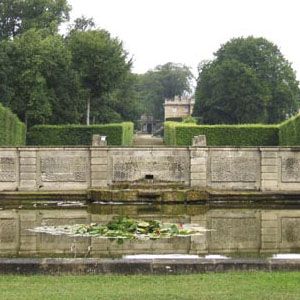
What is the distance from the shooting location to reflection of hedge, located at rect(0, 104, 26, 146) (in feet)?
109

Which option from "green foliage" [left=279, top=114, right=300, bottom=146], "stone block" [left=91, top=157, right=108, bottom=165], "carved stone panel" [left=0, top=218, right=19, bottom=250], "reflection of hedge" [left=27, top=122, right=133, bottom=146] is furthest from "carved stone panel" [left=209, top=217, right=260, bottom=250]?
"reflection of hedge" [left=27, top=122, right=133, bottom=146]

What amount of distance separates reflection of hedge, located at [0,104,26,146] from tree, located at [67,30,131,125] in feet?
35.9

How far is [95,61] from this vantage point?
50.2 m

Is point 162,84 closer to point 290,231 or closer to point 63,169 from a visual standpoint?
point 63,169

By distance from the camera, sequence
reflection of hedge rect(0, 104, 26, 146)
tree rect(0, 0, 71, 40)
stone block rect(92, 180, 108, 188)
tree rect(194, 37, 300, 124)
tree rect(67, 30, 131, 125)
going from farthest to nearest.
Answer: tree rect(194, 37, 300, 124) → tree rect(0, 0, 71, 40) → tree rect(67, 30, 131, 125) → reflection of hedge rect(0, 104, 26, 146) → stone block rect(92, 180, 108, 188)

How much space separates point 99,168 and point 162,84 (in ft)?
324

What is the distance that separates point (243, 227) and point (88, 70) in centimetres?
3553

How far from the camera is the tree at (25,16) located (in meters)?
55.3

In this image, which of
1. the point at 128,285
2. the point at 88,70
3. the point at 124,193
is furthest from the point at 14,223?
the point at 88,70

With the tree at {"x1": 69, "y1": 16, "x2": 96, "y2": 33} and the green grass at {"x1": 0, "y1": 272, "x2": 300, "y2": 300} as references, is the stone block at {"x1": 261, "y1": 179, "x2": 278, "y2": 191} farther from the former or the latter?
the tree at {"x1": 69, "y1": 16, "x2": 96, "y2": 33}

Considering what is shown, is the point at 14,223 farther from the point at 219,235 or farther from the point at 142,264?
the point at 142,264

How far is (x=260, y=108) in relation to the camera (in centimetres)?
6900

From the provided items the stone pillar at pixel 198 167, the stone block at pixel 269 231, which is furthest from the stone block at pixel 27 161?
the stone block at pixel 269 231

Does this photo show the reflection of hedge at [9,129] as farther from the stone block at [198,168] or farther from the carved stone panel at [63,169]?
the stone block at [198,168]
